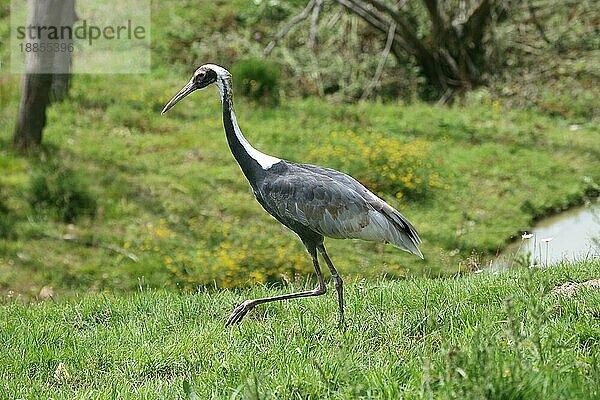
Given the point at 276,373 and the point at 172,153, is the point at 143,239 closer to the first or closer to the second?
the point at 172,153

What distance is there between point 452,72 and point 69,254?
29.4ft

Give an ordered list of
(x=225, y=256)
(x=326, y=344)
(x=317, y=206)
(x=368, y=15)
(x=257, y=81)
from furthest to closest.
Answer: (x=368, y=15) → (x=257, y=81) → (x=225, y=256) → (x=317, y=206) → (x=326, y=344)

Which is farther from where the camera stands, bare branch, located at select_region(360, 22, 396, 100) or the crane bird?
bare branch, located at select_region(360, 22, 396, 100)

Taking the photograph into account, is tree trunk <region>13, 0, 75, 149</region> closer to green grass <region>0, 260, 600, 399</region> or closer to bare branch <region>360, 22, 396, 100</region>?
green grass <region>0, 260, 600, 399</region>

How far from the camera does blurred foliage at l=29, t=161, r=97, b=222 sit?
1028 centimetres

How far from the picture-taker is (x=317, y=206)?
5.73 meters

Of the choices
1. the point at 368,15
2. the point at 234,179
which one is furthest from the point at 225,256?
the point at 368,15

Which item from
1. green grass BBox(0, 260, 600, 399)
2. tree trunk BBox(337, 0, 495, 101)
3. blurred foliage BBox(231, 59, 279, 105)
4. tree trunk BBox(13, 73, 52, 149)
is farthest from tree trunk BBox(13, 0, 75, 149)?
tree trunk BBox(337, 0, 495, 101)

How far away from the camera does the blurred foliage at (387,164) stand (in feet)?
37.7

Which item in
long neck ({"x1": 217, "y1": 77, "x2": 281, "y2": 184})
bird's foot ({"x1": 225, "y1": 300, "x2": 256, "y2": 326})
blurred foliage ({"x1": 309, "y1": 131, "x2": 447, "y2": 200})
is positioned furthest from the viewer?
blurred foliage ({"x1": 309, "y1": 131, "x2": 447, "y2": 200})

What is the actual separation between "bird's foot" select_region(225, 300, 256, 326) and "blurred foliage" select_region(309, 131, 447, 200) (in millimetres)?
5805

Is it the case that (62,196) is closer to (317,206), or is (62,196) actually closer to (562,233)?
(317,206)

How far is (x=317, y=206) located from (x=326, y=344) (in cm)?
108

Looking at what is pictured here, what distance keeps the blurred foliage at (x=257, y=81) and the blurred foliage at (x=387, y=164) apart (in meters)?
2.19
